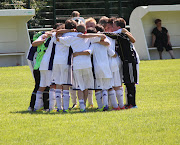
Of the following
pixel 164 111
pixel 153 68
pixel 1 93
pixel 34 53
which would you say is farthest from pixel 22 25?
pixel 164 111

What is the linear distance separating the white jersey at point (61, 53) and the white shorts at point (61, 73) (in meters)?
0.09

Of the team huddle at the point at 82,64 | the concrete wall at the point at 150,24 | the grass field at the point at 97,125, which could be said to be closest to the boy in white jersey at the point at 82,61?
the team huddle at the point at 82,64

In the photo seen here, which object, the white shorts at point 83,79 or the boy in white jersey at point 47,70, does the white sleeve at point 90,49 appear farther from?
the boy in white jersey at point 47,70

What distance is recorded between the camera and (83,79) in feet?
30.1

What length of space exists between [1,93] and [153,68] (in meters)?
6.47

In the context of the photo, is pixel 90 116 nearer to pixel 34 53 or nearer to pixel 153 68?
pixel 34 53

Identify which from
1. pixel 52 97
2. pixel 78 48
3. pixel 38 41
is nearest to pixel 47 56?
pixel 38 41

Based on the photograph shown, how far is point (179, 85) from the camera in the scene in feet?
42.8

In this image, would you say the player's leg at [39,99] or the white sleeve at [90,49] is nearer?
the white sleeve at [90,49]

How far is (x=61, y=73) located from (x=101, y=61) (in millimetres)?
765

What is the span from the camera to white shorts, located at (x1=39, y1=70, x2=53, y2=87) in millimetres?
9305

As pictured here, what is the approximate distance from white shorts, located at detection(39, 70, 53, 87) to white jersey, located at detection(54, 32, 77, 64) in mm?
390

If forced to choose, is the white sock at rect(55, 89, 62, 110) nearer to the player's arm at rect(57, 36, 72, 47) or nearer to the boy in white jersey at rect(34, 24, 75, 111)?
the boy in white jersey at rect(34, 24, 75, 111)

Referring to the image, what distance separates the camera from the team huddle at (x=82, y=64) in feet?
29.7
